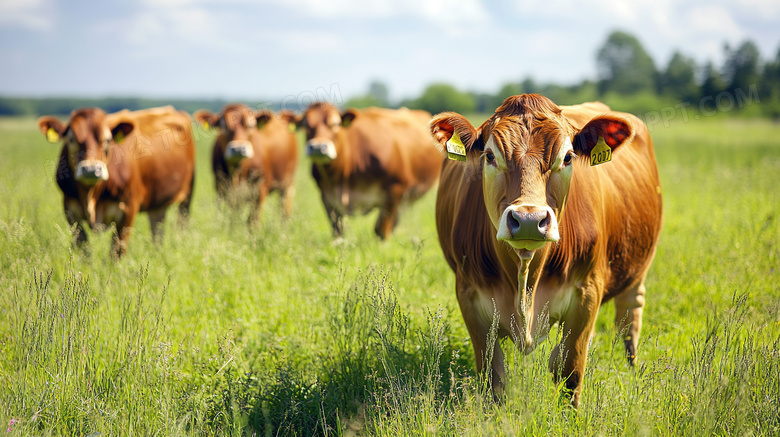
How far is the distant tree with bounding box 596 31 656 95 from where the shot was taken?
216 ft

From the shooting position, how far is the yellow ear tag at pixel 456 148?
284 centimetres

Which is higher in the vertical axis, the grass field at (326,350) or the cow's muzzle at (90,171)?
the cow's muzzle at (90,171)

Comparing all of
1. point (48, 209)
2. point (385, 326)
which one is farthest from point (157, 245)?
point (385, 326)

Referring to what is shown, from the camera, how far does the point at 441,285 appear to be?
517cm

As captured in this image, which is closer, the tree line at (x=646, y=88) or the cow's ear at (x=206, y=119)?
the cow's ear at (x=206, y=119)

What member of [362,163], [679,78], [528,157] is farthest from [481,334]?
[679,78]

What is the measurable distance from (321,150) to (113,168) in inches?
102

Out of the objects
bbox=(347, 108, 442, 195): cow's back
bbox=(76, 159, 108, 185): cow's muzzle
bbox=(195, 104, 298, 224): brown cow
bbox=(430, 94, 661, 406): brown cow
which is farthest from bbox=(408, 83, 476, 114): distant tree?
bbox=(430, 94, 661, 406): brown cow

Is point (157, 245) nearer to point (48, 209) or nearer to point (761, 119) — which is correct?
point (48, 209)

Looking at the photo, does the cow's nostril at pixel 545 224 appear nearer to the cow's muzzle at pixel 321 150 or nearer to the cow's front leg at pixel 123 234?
the cow's front leg at pixel 123 234

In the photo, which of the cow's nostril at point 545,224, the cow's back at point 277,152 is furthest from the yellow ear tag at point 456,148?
the cow's back at point 277,152

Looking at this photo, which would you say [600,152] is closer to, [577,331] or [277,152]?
[577,331]

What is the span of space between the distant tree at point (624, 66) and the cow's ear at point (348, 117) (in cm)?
6380

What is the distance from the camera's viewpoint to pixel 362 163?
817 centimetres
